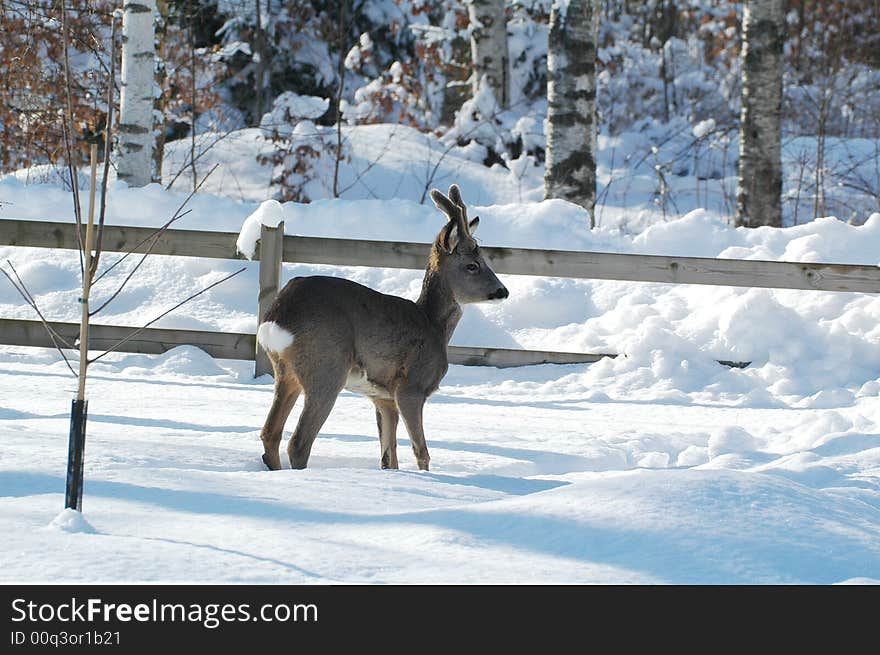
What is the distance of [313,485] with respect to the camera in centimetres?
460

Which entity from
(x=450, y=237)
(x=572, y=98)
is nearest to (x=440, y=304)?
(x=450, y=237)

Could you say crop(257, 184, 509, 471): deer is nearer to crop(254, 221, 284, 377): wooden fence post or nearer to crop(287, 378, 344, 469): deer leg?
crop(287, 378, 344, 469): deer leg

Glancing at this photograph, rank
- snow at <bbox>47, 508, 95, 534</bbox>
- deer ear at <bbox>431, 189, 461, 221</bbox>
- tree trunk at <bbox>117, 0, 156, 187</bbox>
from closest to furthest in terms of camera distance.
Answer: snow at <bbox>47, 508, 95, 534</bbox>
deer ear at <bbox>431, 189, 461, 221</bbox>
tree trunk at <bbox>117, 0, 156, 187</bbox>

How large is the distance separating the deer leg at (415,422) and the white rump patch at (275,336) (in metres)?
0.72

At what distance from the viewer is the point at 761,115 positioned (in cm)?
1232

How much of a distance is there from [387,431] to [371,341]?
21.5 inches

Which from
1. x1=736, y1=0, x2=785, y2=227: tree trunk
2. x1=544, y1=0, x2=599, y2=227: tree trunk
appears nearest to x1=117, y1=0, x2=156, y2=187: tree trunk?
x1=544, y1=0, x2=599, y2=227: tree trunk

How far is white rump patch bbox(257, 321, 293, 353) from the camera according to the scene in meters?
5.68

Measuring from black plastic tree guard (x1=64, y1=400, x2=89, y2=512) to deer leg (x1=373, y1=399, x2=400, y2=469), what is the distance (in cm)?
231

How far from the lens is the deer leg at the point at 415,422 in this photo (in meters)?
5.98

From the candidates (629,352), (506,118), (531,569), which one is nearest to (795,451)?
(629,352)

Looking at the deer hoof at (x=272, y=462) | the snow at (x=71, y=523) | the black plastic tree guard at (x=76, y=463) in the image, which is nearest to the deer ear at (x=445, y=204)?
the deer hoof at (x=272, y=462)
